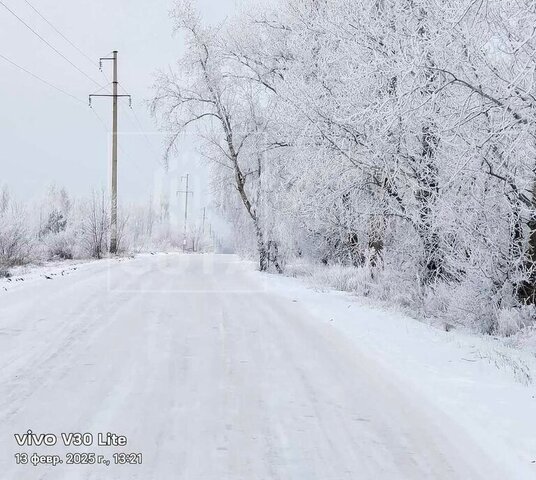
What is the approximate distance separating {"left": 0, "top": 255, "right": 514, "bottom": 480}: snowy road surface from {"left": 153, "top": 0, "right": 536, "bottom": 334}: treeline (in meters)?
3.46

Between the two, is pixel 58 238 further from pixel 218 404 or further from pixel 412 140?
pixel 218 404

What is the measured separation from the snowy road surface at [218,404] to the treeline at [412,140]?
346 cm

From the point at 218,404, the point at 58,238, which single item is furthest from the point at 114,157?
the point at 218,404

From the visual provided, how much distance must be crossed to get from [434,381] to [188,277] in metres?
12.5

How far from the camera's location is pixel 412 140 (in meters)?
11.8

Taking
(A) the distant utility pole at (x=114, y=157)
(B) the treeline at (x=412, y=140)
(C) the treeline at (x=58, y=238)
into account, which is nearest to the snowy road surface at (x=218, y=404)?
(B) the treeline at (x=412, y=140)

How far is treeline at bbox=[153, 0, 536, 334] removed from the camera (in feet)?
26.8

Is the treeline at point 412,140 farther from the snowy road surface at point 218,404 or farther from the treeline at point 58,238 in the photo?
the treeline at point 58,238

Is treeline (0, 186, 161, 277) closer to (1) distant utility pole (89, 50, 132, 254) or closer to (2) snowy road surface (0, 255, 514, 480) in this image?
(1) distant utility pole (89, 50, 132, 254)

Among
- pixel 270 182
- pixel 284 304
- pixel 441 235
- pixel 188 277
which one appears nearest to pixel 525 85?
pixel 441 235

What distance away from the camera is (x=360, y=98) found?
38.5ft

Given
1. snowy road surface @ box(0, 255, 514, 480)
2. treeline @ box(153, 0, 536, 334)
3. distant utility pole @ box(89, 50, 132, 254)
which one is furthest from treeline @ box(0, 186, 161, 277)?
snowy road surface @ box(0, 255, 514, 480)

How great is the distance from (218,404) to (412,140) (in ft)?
27.7

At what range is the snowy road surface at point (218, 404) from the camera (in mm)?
3594
